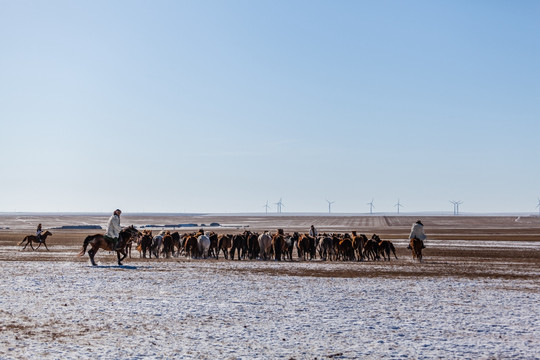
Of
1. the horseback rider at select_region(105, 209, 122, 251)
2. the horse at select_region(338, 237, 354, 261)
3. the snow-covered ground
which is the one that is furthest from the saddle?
the horse at select_region(338, 237, 354, 261)

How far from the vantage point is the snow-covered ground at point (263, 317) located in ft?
30.3

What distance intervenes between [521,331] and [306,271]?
11988 millimetres

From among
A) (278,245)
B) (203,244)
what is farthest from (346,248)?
(203,244)

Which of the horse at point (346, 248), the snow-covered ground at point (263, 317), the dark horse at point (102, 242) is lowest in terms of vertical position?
the snow-covered ground at point (263, 317)

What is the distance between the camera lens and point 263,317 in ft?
39.4

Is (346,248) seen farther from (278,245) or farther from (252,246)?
A: (252,246)

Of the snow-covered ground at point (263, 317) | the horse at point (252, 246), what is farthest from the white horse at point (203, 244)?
the snow-covered ground at point (263, 317)

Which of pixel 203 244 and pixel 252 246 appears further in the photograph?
pixel 252 246

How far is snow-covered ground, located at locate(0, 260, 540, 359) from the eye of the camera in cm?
923

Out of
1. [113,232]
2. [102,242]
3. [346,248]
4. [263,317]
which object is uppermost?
[113,232]

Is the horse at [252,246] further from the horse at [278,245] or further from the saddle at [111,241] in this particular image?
the saddle at [111,241]

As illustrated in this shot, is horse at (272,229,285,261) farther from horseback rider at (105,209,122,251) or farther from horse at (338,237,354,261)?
horseback rider at (105,209,122,251)

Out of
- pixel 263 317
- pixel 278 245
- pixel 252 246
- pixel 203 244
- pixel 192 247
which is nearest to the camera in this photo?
pixel 263 317

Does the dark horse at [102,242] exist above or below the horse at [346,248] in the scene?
above
